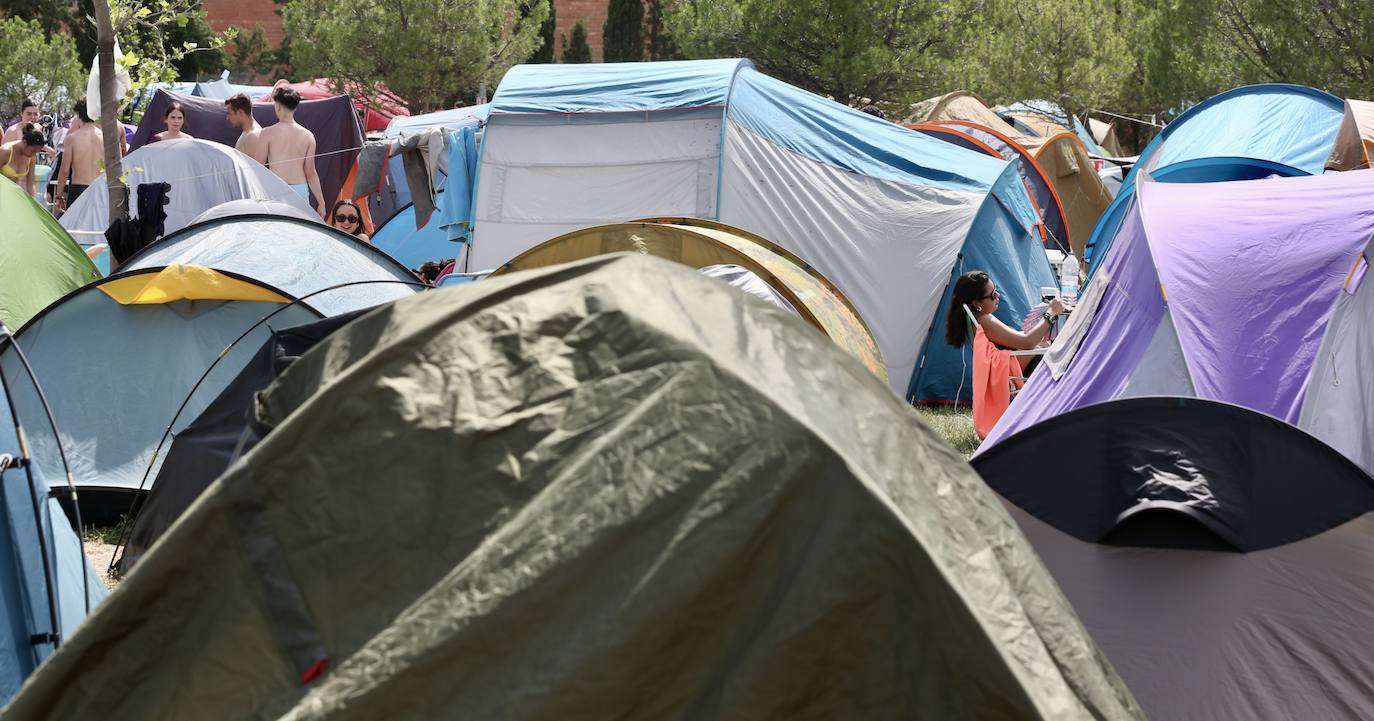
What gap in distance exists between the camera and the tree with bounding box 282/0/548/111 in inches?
1083

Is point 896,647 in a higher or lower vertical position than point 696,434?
lower

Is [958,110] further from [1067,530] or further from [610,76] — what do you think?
[1067,530]

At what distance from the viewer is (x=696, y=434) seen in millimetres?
2375

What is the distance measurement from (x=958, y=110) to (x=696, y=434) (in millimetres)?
15381

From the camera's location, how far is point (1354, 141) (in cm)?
988

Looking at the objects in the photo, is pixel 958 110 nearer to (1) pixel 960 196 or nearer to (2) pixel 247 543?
(1) pixel 960 196

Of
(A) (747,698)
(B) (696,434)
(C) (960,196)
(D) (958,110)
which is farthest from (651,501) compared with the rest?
(D) (958,110)

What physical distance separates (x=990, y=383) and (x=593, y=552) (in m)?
5.10

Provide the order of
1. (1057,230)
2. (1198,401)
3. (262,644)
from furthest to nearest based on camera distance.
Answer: (1057,230) < (1198,401) < (262,644)

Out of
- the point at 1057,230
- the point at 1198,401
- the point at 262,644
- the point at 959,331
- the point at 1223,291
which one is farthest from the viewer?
the point at 1057,230

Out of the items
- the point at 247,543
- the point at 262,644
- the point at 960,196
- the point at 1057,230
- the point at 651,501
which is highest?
the point at 651,501

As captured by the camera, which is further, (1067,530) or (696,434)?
(1067,530)

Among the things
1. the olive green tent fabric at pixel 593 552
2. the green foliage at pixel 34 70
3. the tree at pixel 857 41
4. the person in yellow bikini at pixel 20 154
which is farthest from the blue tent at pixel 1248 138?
the green foliage at pixel 34 70

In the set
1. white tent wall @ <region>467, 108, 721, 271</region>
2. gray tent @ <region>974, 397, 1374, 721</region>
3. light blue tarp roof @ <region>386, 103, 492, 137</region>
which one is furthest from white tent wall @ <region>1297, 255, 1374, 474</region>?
light blue tarp roof @ <region>386, 103, 492, 137</region>
